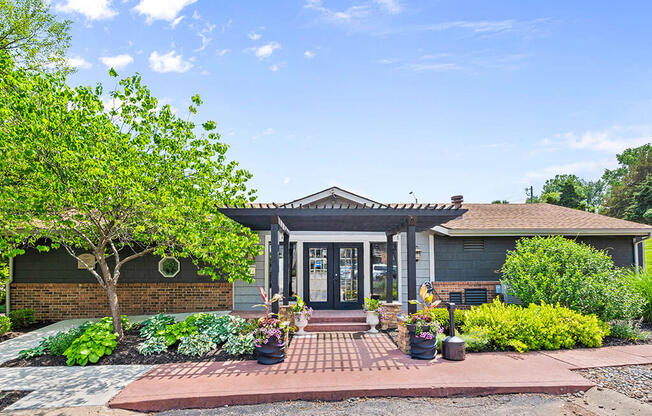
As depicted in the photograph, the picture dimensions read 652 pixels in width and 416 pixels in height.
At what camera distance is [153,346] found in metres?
6.73

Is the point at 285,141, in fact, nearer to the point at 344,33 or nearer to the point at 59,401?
the point at 344,33

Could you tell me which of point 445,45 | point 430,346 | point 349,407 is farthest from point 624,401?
point 445,45

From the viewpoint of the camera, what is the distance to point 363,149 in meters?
14.1

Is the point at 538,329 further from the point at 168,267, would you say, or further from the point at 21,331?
the point at 21,331

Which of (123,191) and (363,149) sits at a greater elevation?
(363,149)

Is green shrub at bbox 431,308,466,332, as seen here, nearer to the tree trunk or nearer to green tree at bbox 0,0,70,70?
the tree trunk

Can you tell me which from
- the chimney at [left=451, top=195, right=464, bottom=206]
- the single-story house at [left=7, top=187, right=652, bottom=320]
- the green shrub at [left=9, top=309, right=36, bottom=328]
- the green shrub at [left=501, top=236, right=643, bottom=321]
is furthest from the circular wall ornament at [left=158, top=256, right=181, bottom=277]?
the green shrub at [left=501, top=236, right=643, bottom=321]

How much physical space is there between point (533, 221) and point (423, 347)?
7.10 metres

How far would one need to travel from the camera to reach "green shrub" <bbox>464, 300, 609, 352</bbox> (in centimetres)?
690

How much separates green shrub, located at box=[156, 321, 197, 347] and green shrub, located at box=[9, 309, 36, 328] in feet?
16.8

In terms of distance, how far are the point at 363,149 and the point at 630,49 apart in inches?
312

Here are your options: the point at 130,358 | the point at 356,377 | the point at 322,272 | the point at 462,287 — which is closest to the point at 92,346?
the point at 130,358

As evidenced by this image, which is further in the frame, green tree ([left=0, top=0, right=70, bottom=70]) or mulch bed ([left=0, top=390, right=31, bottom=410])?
green tree ([left=0, top=0, right=70, bottom=70])

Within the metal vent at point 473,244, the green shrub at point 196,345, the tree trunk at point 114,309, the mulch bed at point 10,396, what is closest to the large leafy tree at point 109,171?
the tree trunk at point 114,309
